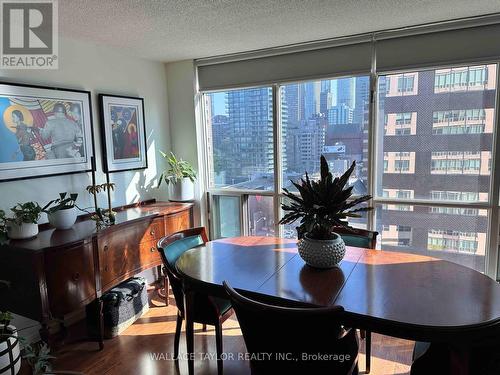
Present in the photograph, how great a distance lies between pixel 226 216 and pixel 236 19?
2152 millimetres

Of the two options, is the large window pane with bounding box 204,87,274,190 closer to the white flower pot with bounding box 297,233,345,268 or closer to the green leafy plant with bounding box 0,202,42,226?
the white flower pot with bounding box 297,233,345,268

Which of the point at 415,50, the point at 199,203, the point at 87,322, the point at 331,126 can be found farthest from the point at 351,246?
the point at 87,322

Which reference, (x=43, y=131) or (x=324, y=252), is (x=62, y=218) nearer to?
(x=43, y=131)

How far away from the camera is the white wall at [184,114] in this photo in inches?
153

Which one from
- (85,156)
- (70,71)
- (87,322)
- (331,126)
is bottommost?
(87,322)

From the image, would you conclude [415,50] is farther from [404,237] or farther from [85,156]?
[85,156]

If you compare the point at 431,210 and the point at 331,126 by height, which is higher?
the point at 331,126

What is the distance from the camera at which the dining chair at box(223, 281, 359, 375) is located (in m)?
1.39

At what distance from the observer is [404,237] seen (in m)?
3.23

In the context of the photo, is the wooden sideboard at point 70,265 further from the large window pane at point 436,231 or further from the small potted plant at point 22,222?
the large window pane at point 436,231

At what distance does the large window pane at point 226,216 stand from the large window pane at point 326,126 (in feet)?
2.21

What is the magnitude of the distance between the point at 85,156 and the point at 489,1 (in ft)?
10.8

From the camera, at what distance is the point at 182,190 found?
12.2ft

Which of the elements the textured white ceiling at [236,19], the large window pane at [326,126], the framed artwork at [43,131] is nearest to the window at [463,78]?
the textured white ceiling at [236,19]
